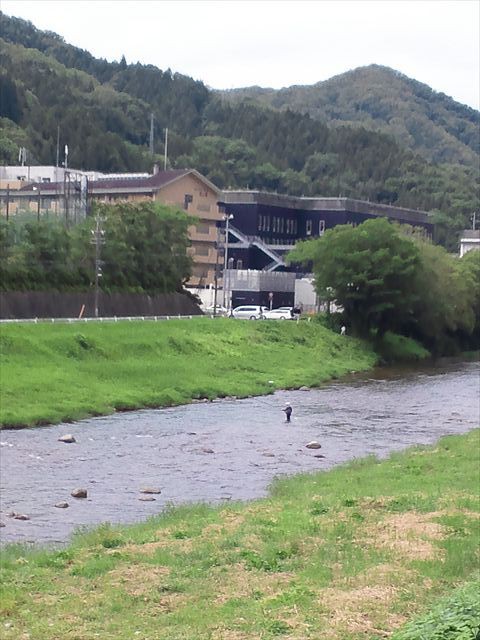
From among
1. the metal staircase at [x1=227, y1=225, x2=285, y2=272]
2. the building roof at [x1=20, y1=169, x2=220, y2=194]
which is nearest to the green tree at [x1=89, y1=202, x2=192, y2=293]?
the building roof at [x1=20, y1=169, x2=220, y2=194]

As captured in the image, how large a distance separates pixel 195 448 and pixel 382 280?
120 ft

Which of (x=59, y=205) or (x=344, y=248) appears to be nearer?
(x=344, y=248)

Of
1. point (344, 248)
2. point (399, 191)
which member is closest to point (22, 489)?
point (344, 248)

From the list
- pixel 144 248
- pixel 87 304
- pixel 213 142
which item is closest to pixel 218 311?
pixel 144 248

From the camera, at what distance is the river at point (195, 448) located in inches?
743

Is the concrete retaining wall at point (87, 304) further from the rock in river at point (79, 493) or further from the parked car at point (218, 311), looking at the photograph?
the rock in river at point (79, 493)

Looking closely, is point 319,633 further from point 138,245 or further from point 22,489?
point 138,245

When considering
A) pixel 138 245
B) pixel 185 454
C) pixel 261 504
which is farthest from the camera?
pixel 138 245

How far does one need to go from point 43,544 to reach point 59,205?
201 feet

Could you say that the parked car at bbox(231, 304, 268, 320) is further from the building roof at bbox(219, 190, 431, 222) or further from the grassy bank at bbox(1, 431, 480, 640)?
the grassy bank at bbox(1, 431, 480, 640)

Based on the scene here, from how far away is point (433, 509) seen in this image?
54.4 feet

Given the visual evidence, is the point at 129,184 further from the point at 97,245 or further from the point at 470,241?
the point at 470,241

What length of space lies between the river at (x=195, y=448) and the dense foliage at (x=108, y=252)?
1483 cm

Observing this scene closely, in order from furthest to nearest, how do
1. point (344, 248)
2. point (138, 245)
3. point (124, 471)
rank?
point (344, 248) → point (138, 245) → point (124, 471)
